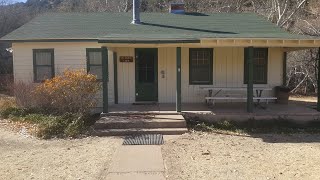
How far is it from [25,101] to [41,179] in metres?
7.22

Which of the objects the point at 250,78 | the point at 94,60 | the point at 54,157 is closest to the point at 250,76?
the point at 250,78

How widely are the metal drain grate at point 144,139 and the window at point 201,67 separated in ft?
14.3

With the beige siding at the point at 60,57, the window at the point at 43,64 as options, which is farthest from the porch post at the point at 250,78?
the window at the point at 43,64

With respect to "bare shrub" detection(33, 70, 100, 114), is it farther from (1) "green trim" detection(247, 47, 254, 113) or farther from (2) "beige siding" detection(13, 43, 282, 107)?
(1) "green trim" detection(247, 47, 254, 113)

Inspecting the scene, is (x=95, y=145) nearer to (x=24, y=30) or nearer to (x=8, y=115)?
(x=8, y=115)

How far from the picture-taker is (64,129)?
10.4 m

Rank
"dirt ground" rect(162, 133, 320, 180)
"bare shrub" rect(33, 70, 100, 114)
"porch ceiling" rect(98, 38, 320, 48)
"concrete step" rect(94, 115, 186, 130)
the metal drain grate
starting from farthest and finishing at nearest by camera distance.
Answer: "bare shrub" rect(33, 70, 100, 114)
"porch ceiling" rect(98, 38, 320, 48)
"concrete step" rect(94, 115, 186, 130)
the metal drain grate
"dirt ground" rect(162, 133, 320, 180)

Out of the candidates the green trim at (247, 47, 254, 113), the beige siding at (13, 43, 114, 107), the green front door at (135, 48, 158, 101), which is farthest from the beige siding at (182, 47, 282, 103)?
the beige siding at (13, 43, 114, 107)

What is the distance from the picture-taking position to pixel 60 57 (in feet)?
45.4

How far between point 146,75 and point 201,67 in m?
2.07

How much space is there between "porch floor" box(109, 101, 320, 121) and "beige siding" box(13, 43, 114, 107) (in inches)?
70.8

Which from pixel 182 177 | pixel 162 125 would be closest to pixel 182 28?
pixel 162 125

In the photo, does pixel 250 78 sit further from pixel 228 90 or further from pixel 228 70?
pixel 228 70

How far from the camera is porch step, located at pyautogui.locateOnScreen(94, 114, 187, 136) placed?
10266mm
